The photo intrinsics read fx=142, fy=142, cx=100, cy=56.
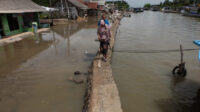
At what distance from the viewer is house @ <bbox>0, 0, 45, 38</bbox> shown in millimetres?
12094

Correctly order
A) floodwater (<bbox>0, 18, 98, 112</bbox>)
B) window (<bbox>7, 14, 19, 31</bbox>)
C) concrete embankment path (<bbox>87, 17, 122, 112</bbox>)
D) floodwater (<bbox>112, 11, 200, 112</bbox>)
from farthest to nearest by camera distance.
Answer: window (<bbox>7, 14, 19, 31</bbox>) → floodwater (<bbox>112, 11, 200, 112</bbox>) → floodwater (<bbox>0, 18, 98, 112</bbox>) → concrete embankment path (<bbox>87, 17, 122, 112</bbox>)

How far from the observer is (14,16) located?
547 inches

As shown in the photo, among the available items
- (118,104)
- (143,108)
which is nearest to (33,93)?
(118,104)

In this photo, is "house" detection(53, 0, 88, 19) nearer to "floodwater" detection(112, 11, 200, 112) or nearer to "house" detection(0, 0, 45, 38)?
"house" detection(0, 0, 45, 38)

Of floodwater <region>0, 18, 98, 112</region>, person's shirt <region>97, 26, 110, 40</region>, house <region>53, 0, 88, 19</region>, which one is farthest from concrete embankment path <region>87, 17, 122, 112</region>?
house <region>53, 0, 88, 19</region>

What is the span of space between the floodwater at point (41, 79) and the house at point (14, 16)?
4.20m

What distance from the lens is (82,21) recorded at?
2562cm

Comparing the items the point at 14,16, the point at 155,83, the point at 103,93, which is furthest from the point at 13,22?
the point at 155,83

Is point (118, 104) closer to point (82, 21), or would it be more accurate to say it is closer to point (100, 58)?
point (100, 58)

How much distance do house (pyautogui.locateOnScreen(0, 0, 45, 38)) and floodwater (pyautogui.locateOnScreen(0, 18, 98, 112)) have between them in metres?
4.20

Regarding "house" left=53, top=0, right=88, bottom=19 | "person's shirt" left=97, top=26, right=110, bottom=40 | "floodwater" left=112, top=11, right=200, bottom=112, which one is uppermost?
"house" left=53, top=0, right=88, bottom=19

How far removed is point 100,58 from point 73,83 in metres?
1.78

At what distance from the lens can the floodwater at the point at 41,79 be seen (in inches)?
168

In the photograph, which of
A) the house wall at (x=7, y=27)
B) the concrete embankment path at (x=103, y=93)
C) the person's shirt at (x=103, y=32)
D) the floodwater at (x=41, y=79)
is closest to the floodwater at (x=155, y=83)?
the concrete embankment path at (x=103, y=93)
